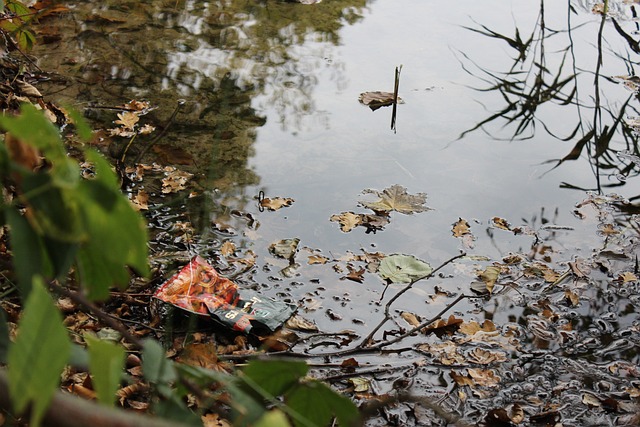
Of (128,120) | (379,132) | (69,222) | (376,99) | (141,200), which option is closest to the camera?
(69,222)

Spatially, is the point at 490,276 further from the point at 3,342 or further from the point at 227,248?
the point at 3,342

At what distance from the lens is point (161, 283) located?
2.79 m

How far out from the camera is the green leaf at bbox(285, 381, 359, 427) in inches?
32.0

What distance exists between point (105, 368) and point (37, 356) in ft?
0.21

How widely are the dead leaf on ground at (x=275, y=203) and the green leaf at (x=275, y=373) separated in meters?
2.59

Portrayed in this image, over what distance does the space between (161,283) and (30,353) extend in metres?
2.24

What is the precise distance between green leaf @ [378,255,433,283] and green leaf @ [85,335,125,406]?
93.6 inches

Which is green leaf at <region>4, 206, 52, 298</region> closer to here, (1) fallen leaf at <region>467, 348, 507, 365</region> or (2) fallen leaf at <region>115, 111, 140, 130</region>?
(1) fallen leaf at <region>467, 348, 507, 365</region>

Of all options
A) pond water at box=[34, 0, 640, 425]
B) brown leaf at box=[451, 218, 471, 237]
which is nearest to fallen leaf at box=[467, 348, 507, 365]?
pond water at box=[34, 0, 640, 425]

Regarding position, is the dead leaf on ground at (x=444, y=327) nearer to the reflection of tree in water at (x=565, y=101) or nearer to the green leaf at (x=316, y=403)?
the reflection of tree in water at (x=565, y=101)

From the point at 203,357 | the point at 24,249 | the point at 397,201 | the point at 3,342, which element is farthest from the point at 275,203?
the point at 24,249

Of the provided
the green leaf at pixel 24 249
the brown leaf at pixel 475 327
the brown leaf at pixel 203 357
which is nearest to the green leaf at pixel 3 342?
the green leaf at pixel 24 249

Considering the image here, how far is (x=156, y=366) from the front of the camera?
808 millimetres

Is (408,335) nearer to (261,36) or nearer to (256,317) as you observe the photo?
(256,317)
